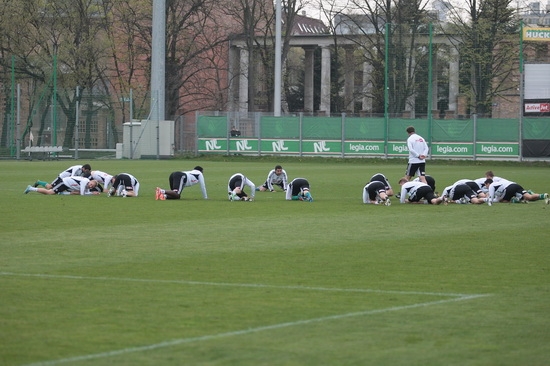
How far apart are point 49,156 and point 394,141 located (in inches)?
741

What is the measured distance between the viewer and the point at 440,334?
8797 mm

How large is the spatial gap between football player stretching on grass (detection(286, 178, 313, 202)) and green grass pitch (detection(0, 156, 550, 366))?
12.0 feet

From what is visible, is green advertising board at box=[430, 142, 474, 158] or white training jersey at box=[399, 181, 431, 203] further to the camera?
green advertising board at box=[430, 142, 474, 158]

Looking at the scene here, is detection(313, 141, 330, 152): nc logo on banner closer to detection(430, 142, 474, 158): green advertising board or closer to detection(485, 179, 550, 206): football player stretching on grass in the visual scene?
detection(430, 142, 474, 158): green advertising board

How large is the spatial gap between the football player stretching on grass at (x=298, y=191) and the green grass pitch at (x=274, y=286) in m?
3.64

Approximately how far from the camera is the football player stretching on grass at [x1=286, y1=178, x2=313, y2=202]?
26844 mm

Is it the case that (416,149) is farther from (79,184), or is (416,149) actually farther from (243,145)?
(243,145)

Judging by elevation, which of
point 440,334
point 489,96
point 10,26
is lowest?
point 440,334

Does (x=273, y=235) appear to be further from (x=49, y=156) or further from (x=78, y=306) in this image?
(x=49, y=156)

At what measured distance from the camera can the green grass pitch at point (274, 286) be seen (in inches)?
320

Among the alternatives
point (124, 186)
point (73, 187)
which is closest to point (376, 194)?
point (124, 186)

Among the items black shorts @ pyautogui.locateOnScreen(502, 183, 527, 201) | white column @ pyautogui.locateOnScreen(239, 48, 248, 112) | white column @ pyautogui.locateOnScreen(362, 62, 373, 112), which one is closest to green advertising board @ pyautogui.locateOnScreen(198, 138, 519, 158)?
white column @ pyautogui.locateOnScreen(362, 62, 373, 112)

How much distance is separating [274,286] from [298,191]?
15.6 meters

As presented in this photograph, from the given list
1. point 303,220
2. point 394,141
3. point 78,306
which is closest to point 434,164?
point 394,141
